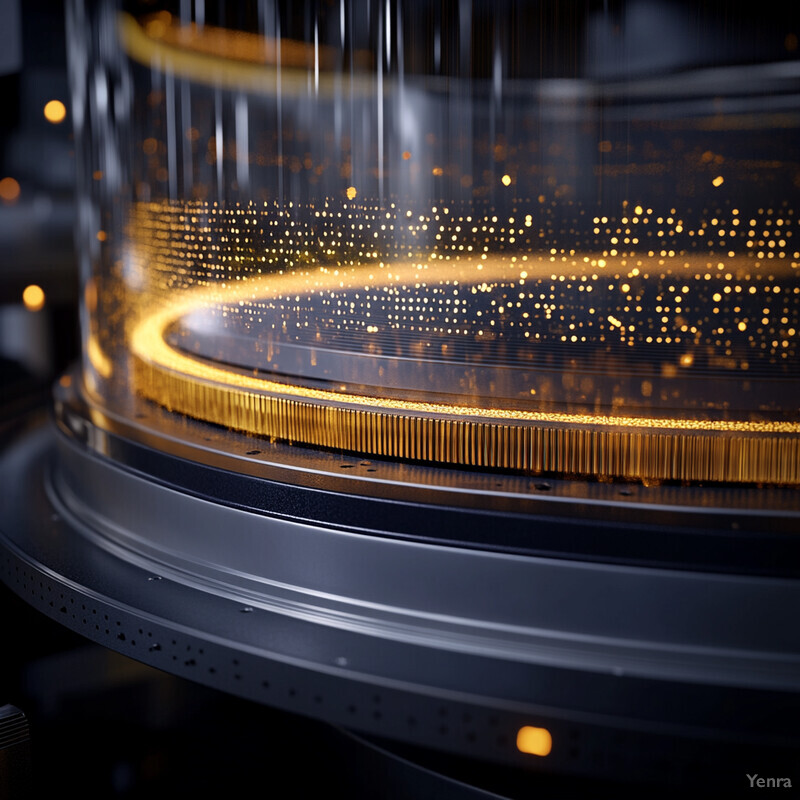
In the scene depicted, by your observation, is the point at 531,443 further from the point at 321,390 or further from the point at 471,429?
the point at 321,390

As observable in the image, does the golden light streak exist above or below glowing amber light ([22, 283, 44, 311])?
below

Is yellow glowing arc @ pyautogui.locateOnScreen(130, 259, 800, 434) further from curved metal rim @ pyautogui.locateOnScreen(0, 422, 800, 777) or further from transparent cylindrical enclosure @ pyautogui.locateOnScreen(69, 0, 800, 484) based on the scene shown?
curved metal rim @ pyautogui.locateOnScreen(0, 422, 800, 777)

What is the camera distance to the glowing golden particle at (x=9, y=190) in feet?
10.4

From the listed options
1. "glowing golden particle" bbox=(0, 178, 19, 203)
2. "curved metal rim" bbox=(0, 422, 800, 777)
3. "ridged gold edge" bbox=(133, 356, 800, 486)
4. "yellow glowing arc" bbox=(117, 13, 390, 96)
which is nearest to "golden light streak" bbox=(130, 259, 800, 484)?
"ridged gold edge" bbox=(133, 356, 800, 486)

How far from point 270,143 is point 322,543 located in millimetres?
778

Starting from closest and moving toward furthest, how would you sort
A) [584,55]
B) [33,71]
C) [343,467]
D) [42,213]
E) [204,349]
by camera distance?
[343,467], [204,349], [584,55], [33,71], [42,213]

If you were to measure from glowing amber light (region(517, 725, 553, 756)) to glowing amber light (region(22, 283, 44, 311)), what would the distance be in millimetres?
2569

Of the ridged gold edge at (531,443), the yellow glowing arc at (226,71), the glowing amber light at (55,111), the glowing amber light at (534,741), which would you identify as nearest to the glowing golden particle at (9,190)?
the glowing amber light at (55,111)

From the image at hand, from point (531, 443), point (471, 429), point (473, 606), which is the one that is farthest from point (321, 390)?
point (473, 606)

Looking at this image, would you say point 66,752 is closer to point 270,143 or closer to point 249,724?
point 249,724

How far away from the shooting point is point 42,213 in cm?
328

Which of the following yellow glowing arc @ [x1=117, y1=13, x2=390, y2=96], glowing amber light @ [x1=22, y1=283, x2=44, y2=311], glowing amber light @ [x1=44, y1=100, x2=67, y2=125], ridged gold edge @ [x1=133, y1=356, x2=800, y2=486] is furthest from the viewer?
glowing amber light @ [x1=22, y1=283, x2=44, y2=311]

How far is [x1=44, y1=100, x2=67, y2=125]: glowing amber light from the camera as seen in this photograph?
3156mm

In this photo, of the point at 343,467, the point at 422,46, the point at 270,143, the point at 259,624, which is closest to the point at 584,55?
the point at 422,46
